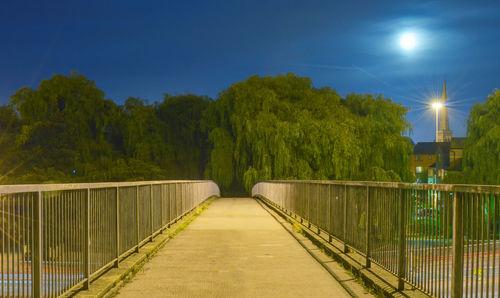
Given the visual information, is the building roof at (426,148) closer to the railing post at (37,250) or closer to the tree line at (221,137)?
the tree line at (221,137)

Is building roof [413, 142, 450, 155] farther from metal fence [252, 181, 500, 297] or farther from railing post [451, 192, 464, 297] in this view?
railing post [451, 192, 464, 297]

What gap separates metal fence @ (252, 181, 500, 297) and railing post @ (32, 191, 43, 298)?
3.63 metres

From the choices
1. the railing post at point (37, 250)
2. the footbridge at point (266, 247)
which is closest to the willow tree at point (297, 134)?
the footbridge at point (266, 247)

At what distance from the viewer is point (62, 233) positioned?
504 centimetres

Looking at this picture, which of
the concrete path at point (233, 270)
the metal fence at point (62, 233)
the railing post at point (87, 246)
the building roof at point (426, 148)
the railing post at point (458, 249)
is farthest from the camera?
the building roof at point (426, 148)

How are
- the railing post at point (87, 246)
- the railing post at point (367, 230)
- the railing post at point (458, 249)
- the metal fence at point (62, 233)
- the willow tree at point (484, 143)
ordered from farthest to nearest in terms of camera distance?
1. the willow tree at point (484, 143)
2. the railing post at point (367, 230)
3. the railing post at point (87, 246)
4. the railing post at point (458, 249)
5. the metal fence at point (62, 233)

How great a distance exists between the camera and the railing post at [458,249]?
4.11 m

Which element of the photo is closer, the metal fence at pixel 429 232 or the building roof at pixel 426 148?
the metal fence at pixel 429 232

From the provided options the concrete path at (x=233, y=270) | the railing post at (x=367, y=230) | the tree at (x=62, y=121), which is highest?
the tree at (x=62, y=121)

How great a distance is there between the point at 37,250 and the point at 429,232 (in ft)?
12.5

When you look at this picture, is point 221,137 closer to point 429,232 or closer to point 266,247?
point 266,247

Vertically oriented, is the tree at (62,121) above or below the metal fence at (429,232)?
above

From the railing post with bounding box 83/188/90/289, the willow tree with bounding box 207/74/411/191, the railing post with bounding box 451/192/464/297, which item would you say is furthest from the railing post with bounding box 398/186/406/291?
the willow tree with bounding box 207/74/411/191

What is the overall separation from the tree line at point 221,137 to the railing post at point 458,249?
3024 cm
